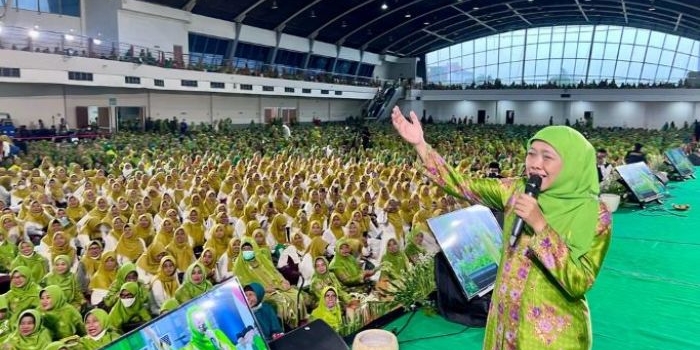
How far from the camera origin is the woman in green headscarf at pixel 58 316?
438 cm

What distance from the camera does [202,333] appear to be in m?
2.54

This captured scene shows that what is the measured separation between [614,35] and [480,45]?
11.1 m

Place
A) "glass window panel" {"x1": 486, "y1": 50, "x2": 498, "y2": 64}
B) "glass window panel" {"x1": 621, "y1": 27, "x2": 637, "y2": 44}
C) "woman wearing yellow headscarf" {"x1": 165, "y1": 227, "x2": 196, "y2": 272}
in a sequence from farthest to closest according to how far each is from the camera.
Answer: "glass window panel" {"x1": 486, "y1": 50, "x2": 498, "y2": 64} < "glass window panel" {"x1": 621, "y1": 27, "x2": 637, "y2": 44} < "woman wearing yellow headscarf" {"x1": 165, "y1": 227, "x2": 196, "y2": 272}

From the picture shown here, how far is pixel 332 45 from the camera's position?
39.2m

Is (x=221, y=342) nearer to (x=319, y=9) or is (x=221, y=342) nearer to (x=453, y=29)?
(x=319, y=9)

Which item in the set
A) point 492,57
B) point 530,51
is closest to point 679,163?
point 530,51

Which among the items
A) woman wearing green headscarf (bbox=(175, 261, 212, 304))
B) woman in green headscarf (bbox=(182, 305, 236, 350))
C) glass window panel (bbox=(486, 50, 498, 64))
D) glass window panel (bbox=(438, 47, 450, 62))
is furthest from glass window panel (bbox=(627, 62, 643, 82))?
woman in green headscarf (bbox=(182, 305, 236, 350))

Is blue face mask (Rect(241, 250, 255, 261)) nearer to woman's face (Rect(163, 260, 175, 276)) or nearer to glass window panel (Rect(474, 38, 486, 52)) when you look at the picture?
woman's face (Rect(163, 260, 175, 276))

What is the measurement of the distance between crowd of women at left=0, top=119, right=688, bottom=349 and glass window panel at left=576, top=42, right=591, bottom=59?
34790mm

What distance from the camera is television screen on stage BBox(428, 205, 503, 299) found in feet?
13.9

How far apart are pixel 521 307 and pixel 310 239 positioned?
5.50 meters

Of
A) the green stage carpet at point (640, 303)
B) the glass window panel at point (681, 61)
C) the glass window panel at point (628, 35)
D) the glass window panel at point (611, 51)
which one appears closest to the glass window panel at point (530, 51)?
the glass window panel at point (611, 51)

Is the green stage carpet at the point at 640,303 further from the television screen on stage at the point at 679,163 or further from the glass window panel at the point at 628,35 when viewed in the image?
the glass window panel at the point at 628,35

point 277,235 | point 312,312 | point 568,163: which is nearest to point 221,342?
point 568,163
